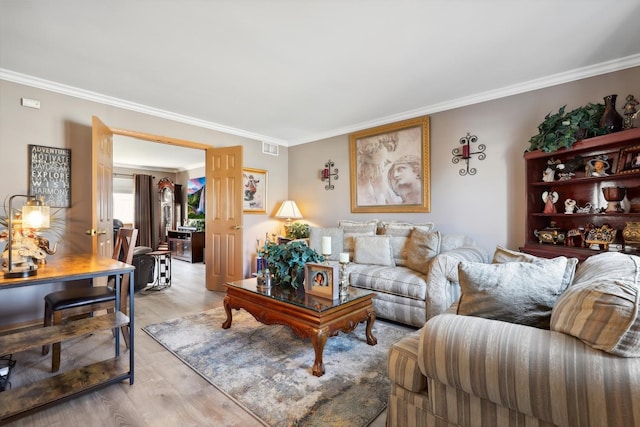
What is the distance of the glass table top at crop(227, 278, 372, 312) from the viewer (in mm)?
2104

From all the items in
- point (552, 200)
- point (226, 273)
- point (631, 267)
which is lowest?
point (226, 273)

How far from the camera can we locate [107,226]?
340cm

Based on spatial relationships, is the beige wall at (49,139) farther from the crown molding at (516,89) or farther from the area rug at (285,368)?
Result: the crown molding at (516,89)

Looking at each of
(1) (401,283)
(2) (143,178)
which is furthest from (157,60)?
(2) (143,178)

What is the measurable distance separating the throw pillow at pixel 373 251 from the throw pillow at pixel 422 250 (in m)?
0.24

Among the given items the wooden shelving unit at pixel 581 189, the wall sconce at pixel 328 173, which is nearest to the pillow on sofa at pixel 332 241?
the wall sconce at pixel 328 173

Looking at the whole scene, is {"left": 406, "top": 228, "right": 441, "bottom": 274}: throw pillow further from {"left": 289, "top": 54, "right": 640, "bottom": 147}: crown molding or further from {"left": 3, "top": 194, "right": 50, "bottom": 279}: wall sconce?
{"left": 3, "top": 194, "right": 50, "bottom": 279}: wall sconce

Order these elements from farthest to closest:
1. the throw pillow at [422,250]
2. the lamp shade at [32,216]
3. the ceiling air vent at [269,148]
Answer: the ceiling air vent at [269,148] → the throw pillow at [422,250] → the lamp shade at [32,216]

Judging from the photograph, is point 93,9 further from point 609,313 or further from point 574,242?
point 574,242

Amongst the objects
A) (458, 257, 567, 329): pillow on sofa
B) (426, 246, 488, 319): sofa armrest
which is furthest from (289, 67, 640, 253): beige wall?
(458, 257, 567, 329): pillow on sofa

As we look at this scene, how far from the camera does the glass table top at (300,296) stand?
210 cm

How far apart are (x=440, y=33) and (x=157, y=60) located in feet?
7.67

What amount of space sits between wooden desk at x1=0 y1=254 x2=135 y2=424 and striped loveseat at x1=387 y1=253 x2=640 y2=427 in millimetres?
1765

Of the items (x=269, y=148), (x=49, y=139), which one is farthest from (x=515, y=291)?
(x=269, y=148)
